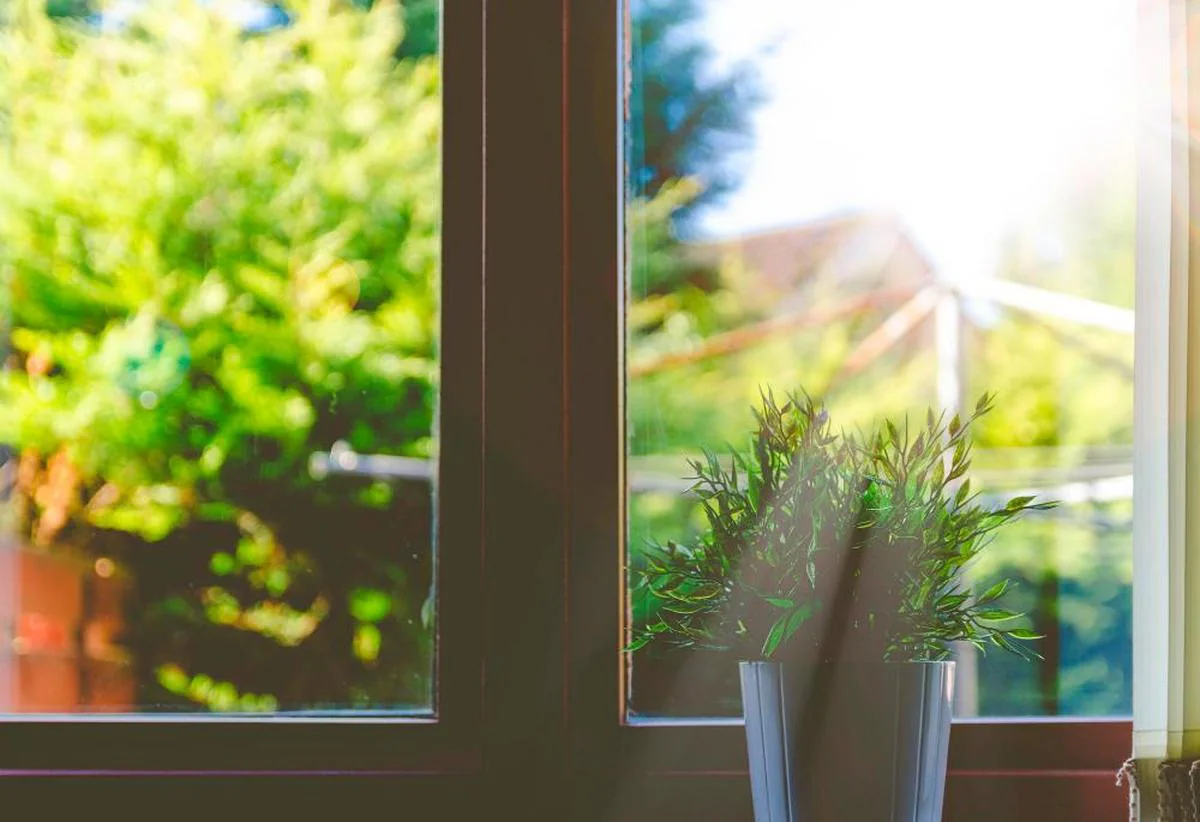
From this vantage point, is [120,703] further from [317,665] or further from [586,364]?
[586,364]

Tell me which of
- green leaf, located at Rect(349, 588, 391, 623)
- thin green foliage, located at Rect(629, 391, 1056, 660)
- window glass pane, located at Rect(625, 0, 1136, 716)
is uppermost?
window glass pane, located at Rect(625, 0, 1136, 716)

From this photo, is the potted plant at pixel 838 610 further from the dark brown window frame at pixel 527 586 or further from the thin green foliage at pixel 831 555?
the dark brown window frame at pixel 527 586

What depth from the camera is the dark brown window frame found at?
46.9 inches

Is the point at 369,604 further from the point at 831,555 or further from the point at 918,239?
the point at 918,239

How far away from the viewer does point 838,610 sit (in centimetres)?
94

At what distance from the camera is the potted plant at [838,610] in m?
0.91

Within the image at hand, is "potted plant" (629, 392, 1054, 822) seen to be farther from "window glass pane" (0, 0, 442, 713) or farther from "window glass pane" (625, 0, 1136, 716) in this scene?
"window glass pane" (0, 0, 442, 713)

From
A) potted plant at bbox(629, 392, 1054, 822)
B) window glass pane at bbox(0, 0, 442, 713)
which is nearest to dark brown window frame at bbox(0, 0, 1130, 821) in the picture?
window glass pane at bbox(0, 0, 442, 713)

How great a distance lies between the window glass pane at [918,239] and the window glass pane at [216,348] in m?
0.31

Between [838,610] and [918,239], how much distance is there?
2.08ft

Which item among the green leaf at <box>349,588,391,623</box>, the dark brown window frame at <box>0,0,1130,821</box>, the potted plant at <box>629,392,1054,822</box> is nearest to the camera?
the potted plant at <box>629,392,1054,822</box>

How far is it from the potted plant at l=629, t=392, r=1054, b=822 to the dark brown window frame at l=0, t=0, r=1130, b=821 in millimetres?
250

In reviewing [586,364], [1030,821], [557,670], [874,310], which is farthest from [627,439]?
[1030,821]

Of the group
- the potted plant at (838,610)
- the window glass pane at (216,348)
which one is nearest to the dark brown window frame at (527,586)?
the window glass pane at (216,348)
